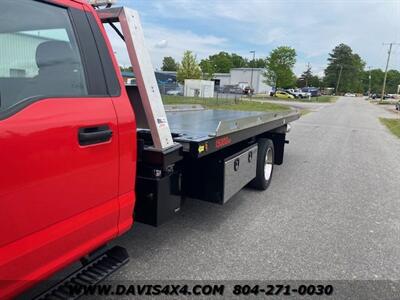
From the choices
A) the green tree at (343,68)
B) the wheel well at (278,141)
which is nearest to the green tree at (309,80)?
the green tree at (343,68)

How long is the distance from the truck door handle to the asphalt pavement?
1.52m

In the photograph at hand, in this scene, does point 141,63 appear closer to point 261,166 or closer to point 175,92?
point 261,166

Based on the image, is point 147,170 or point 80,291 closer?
point 80,291

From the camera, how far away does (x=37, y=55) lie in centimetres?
200

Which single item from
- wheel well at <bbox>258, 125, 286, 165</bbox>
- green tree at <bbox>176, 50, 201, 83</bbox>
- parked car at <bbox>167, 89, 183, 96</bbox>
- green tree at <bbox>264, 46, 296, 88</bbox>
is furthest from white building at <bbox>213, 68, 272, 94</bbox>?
wheel well at <bbox>258, 125, 286, 165</bbox>

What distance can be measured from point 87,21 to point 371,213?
14.8ft

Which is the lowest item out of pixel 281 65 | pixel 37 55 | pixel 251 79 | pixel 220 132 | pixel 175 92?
pixel 175 92

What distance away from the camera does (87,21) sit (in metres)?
2.24

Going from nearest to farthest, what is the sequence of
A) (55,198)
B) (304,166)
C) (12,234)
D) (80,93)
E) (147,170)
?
1. (12,234)
2. (55,198)
3. (80,93)
4. (147,170)
5. (304,166)

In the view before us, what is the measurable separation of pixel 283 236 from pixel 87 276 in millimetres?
2430

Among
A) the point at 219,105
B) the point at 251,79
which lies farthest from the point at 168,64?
the point at 219,105

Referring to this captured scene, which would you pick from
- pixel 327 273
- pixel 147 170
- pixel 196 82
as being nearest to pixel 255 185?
pixel 327 273

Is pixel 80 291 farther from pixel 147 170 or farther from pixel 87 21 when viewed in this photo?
pixel 87 21

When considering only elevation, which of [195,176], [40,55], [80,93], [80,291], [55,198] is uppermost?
[40,55]
